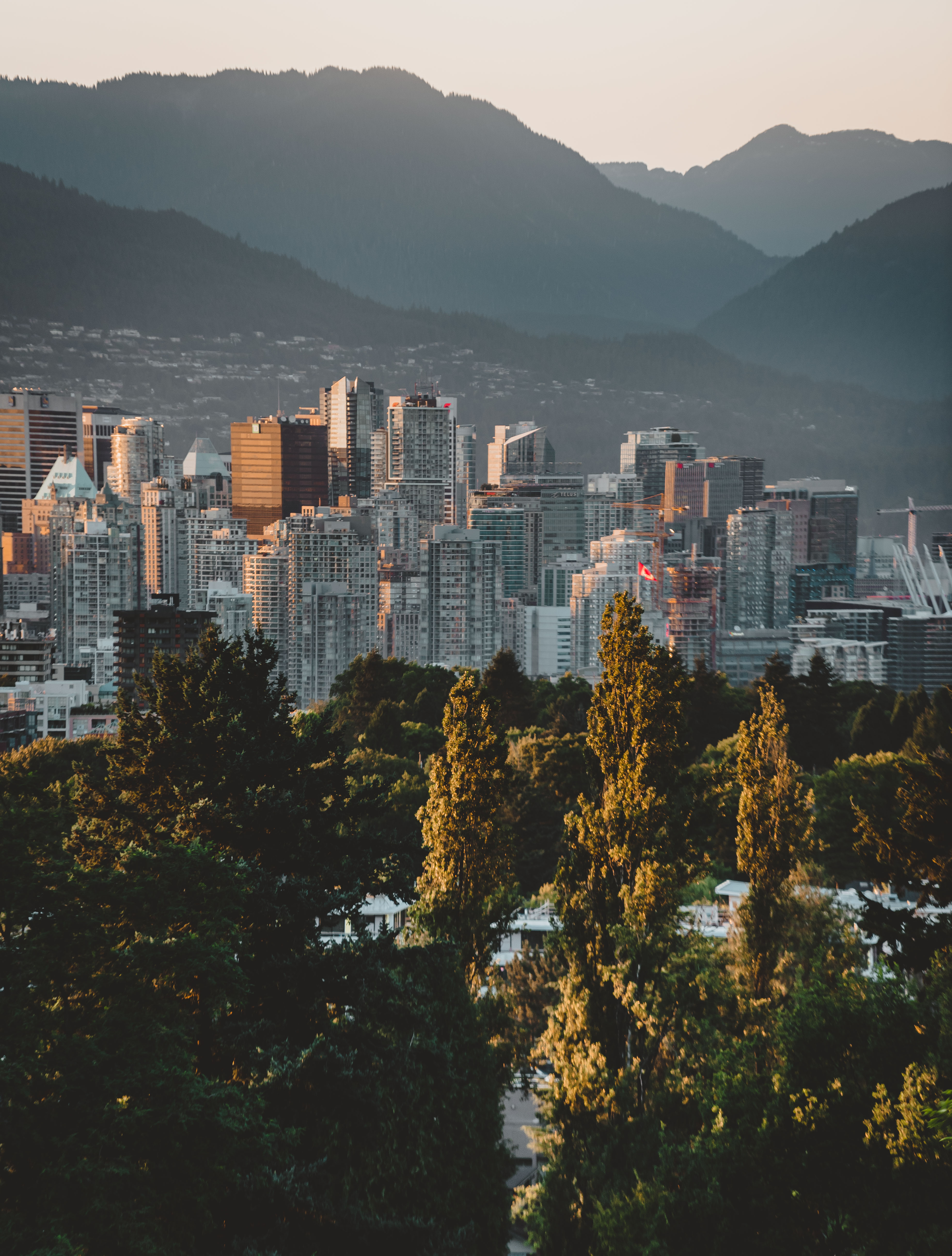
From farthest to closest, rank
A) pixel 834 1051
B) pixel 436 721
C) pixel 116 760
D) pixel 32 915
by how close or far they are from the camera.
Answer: pixel 436 721 → pixel 116 760 → pixel 834 1051 → pixel 32 915

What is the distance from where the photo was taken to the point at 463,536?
3984 inches

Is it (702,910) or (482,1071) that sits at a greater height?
(482,1071)

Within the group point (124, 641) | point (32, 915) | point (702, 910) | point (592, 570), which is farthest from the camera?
point (592, 570)

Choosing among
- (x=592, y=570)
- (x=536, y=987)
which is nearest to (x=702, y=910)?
(x=536, y=987)

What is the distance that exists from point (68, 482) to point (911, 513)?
92886mm

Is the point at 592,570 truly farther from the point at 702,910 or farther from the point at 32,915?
the point at 32,915

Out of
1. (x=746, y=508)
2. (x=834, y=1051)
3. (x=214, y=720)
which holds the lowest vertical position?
(x=834, y=1051)

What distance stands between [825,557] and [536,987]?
5115 inches

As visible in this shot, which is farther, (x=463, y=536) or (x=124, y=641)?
(x=463, y=536)

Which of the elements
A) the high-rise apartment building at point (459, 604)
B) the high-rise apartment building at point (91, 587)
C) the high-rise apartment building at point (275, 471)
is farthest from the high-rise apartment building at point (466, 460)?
the high-rise apartment building at point (91, 587)

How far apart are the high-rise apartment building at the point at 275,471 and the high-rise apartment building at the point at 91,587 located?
151ft

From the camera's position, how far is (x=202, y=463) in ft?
502

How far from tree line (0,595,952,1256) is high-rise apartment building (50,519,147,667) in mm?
71833

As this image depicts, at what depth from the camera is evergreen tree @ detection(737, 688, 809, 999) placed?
1557 centimetres
